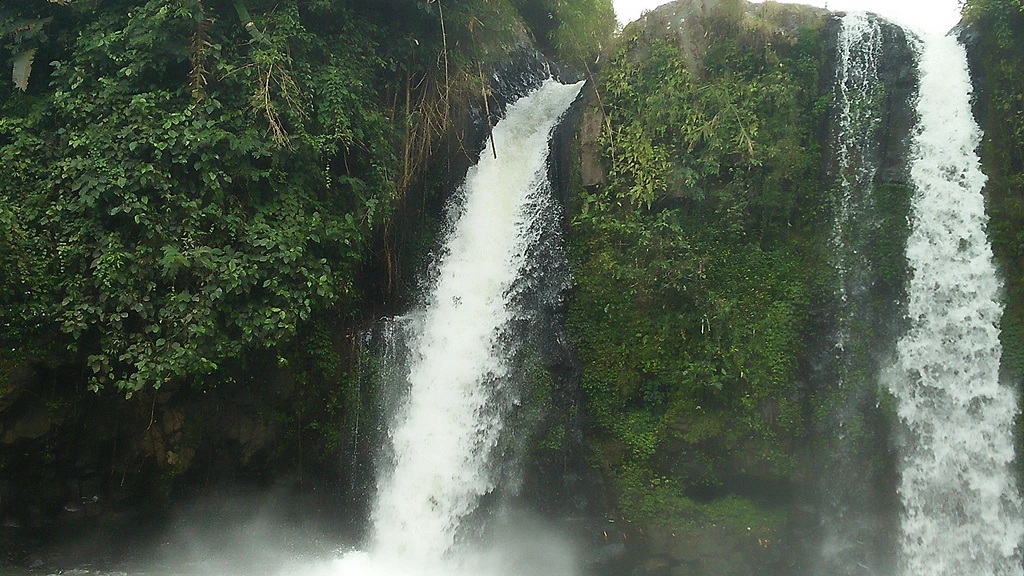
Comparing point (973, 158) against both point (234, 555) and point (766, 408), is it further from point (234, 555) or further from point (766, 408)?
point (234, 555)

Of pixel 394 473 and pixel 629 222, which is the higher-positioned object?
pixel 629 222

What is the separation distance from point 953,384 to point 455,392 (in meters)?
6.03

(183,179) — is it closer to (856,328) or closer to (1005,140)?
(856,328)

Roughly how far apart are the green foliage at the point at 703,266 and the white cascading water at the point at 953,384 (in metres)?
1.21

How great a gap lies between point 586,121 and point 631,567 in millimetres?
6553

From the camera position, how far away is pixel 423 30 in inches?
387

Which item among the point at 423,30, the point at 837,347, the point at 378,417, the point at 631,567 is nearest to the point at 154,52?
the point at 423,30

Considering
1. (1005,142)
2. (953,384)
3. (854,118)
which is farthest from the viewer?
(854,118)

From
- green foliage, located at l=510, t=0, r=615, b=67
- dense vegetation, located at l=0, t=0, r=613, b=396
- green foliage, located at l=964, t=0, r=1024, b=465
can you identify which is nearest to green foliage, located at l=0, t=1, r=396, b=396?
dense vegetation, located at l=0, t=0, r=613, b=396

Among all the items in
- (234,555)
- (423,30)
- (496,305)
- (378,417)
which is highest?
(423,30)

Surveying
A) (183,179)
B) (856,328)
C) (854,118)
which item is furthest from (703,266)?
(183,179)

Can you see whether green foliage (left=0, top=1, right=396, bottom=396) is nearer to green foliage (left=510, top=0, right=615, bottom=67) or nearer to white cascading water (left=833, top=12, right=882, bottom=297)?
green foliage (left=510, top=0, right=615, bottom=67)

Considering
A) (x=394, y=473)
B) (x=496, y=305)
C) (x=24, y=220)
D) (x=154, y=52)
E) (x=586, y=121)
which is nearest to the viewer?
(x=24, y=220)

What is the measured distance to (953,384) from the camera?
780cm
